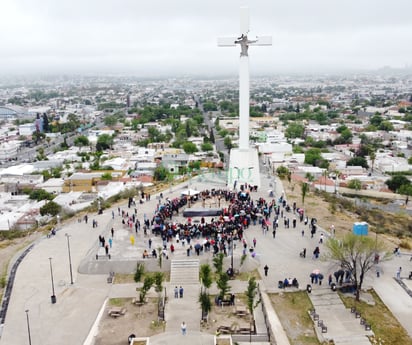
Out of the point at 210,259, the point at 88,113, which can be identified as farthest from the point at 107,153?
the point at 88,113

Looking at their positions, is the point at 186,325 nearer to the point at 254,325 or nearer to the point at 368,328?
the point at 254,325

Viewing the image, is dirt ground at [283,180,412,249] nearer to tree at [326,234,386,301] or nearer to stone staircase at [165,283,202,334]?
tree at [326,234,386,301]

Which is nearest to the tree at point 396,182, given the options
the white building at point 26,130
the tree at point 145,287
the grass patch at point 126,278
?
the grass patch at point 126,278

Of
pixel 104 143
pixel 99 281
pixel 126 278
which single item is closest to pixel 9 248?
pixel 99 281

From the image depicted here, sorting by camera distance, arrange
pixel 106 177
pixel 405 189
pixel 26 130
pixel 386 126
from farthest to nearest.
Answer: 1. pixel 26 130
2. pixel 386 126
3. pixel 106 177
4. pixel 405 189

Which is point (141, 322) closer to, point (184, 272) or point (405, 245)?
Answer: point (184, 272)

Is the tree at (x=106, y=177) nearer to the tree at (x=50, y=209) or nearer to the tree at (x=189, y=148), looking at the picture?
the tree at (x=50, y=209)
